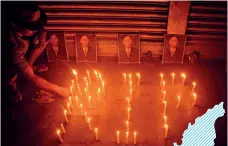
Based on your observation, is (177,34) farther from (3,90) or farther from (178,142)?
(3,90)

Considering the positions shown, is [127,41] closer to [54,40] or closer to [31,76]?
[54,40]

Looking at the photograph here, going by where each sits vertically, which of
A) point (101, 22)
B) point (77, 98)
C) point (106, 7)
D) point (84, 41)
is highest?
point (106, 7)

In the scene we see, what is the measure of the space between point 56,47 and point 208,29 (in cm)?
478

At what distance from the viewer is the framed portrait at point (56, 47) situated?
9.02 meters

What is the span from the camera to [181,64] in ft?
29.6

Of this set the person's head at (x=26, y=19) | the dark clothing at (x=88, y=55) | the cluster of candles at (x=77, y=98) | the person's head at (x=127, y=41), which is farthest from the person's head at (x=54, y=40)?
the person's head at (x=127, y=41)

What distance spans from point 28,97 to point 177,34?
480 centimetres

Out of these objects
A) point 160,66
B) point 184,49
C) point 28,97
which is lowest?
point 28,97

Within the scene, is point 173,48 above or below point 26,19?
below

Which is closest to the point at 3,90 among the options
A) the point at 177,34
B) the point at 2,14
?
the point at 2,14

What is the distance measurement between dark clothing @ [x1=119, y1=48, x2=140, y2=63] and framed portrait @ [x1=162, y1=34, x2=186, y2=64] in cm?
84

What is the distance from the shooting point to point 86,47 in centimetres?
915

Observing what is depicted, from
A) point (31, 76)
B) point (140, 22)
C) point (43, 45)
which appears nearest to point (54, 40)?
point (43, 45)

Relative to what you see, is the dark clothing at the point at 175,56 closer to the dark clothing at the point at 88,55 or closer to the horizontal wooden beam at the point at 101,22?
the horizontal wooden beam at the point at 101,22
